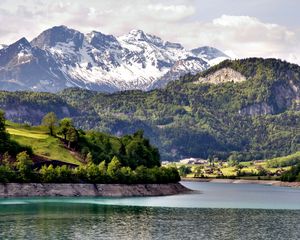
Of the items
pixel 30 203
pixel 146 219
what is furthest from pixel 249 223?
pixel 30 203

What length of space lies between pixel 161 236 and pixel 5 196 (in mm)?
90022

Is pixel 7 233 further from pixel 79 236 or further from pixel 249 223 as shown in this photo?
pixel 249 223

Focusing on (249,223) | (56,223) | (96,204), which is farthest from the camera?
(96,204)

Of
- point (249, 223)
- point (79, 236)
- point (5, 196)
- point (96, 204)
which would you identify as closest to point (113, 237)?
point (79, 236)

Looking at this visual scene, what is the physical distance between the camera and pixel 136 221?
450 feet

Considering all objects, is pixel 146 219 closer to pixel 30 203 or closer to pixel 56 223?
pixel 56 223

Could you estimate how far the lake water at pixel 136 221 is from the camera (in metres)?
114

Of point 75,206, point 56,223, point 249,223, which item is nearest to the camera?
point 56,223

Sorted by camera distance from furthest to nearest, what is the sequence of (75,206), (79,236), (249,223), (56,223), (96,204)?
(96,204)
(75,206)
(249,223)
(56,223)
(79,236)

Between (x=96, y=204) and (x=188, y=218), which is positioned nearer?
(x=188, y=218)

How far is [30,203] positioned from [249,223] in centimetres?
6273

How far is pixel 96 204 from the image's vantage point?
592 feet

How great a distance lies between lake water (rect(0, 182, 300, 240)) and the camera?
11425cm

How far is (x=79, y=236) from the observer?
10844 cm
